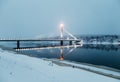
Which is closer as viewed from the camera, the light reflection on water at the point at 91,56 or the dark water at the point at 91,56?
the dark water at the point at 91,56

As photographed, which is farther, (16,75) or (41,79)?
(16,75)

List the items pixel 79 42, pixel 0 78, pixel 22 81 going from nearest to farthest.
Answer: pixel 22 81, pixel 0 78, pixel 79 42

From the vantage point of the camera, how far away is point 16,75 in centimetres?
830

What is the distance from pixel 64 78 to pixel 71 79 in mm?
292

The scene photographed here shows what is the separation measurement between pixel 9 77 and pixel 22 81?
2.87ft

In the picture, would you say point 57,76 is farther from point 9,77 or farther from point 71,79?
point 9,77

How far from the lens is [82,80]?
743 cm

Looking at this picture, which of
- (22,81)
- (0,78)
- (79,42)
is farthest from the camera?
(79,42)

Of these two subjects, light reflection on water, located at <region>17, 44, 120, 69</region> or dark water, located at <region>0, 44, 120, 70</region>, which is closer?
dark water, located at <region>0, 44, 120, 70</region>

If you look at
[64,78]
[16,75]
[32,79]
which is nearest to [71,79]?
[64,78]

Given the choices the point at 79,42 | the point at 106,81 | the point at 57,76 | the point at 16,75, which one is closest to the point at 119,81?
the point at 106,81

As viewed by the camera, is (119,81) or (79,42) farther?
(79,42)

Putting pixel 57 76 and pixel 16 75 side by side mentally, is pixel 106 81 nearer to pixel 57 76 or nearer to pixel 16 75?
pixel 57 76

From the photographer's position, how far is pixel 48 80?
7.32 metres
